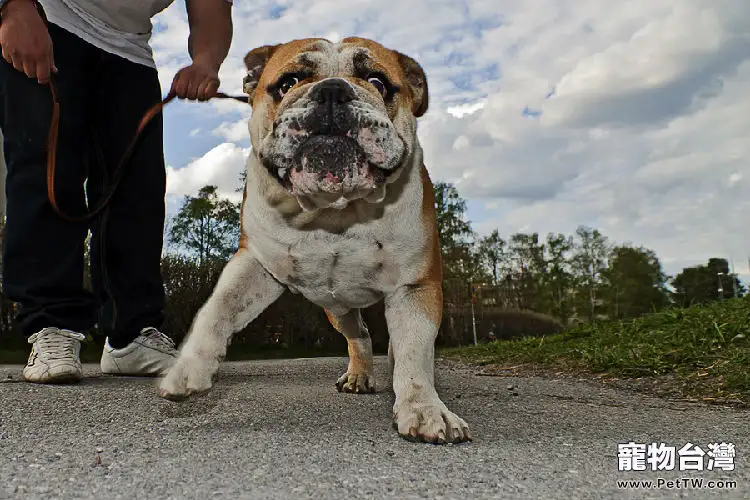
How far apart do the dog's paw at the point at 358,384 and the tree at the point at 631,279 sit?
9902mm

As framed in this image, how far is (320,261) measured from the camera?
105 inches

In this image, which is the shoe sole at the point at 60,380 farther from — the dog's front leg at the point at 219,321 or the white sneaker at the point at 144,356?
the dog's front leg at the point at 219,321

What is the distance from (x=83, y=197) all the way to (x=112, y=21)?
100 cm

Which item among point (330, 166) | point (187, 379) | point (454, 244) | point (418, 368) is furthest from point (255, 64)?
point (454, 244)

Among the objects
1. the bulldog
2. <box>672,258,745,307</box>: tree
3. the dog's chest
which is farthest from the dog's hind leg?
<box>672,258,745,307</box>: tree

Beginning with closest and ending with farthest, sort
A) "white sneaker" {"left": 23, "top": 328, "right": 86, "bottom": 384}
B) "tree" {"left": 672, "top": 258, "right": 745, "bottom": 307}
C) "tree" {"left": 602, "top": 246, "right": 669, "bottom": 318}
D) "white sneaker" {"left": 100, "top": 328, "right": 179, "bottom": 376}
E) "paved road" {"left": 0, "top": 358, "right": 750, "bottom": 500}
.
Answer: "paved road" {"left": 0, "top": 358, "right": 750, "bottom": 500}
"white sneaker" {"left": 23, "top": 328, "right": 86, "bottom": 384}
"white sneaker" {"left": 100, "top": 328, "right": 179, "bottom": 376}
"tree" {"left": 672, "top": 258, "right": 745, "bottom": 307}
"tree" {"left": 602, "top": 246, "right": 669, "bottom": 318}

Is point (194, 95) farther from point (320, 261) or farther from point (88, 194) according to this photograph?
point (88, 194)

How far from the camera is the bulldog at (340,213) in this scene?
2291 millimetres

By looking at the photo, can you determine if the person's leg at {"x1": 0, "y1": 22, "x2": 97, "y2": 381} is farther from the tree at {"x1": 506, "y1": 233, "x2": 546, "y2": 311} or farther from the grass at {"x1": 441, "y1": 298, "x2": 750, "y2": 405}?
the tree at {"x1": 506, "y1": 233, "x2": 546, "y2": 311}

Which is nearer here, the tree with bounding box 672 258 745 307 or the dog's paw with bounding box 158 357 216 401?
the dog's paw with bounding box 158 357 216 401

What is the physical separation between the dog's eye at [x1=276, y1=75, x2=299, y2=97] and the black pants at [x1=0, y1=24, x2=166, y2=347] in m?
1.63

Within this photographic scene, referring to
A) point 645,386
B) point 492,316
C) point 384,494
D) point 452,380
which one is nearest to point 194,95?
point 384,494

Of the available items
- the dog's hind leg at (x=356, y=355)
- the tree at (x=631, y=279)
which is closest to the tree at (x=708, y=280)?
the tree at (x=631, y=279)

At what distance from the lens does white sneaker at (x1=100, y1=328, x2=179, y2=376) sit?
13.1 ft
